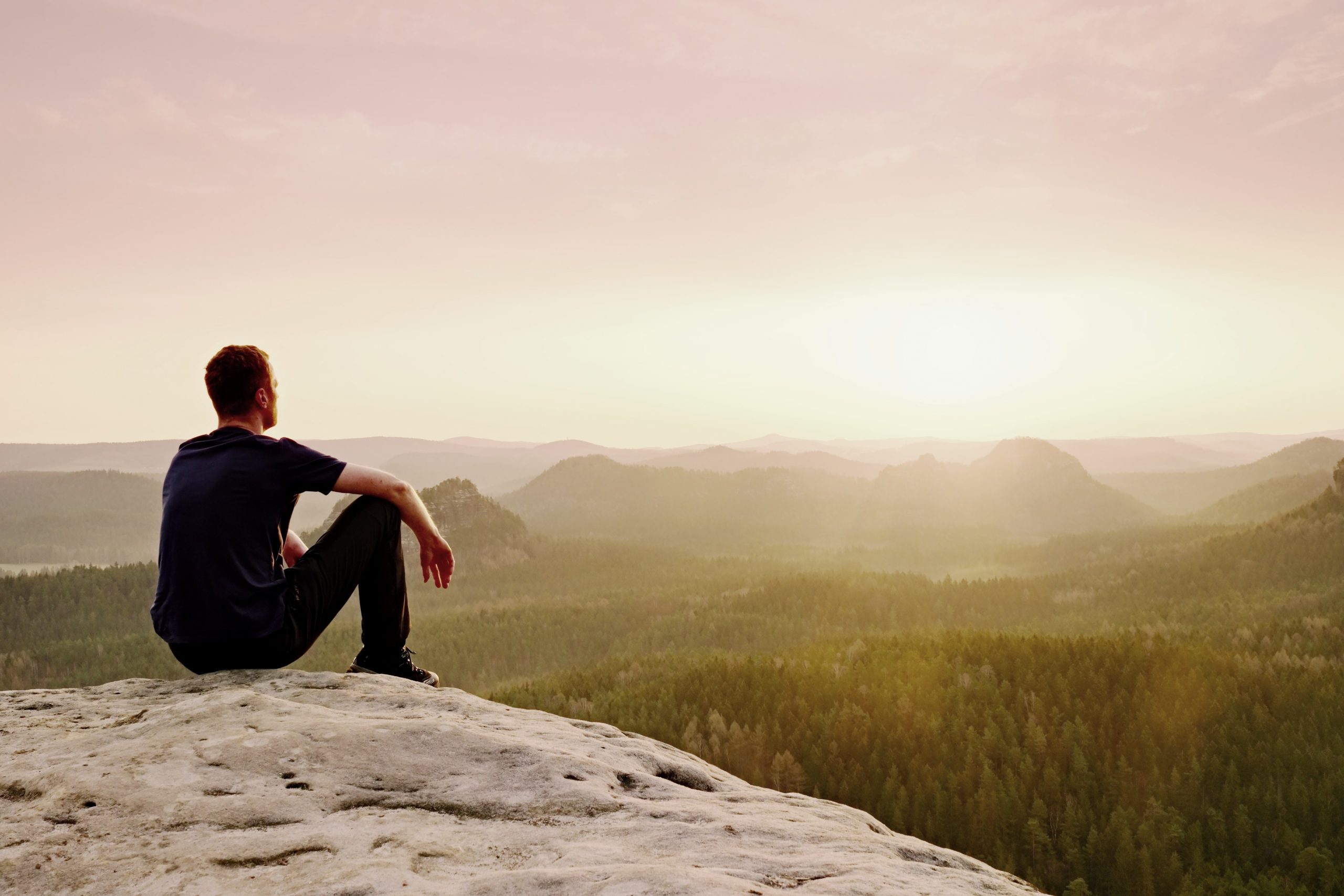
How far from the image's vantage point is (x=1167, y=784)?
6.06 meters

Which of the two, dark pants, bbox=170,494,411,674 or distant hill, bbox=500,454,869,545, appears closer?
dark pants, bbox=170,494,411,674

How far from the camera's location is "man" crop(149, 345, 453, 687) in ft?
14.8

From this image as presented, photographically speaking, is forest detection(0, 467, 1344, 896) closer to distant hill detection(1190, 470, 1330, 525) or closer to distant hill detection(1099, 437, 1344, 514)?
distant hill detection(1190, 470, 1330, 525)

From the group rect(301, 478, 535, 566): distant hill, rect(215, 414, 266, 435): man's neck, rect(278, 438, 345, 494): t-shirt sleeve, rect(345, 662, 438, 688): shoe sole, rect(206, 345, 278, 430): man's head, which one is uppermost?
rect(206, 345, 278, 430): man's head

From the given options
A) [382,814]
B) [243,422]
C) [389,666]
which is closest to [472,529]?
[389,666]

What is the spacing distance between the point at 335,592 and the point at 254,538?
0.67 m

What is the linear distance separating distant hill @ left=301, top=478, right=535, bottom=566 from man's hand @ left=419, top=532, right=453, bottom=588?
2770cm

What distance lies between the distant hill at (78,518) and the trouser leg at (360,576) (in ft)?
198

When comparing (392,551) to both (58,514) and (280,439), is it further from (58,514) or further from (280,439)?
(58,514)

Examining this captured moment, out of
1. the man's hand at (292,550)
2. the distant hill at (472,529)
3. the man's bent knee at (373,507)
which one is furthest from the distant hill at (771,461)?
the man's bent knee at (373,507)

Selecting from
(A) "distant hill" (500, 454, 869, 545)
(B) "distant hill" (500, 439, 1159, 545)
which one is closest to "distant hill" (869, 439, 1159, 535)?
(B) "distant hill" (500, 439, 1159, 545)

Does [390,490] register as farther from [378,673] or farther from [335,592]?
[378,673]

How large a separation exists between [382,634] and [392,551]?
2.22ft

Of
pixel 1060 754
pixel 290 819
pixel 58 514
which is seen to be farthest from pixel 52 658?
pixel 58 514
